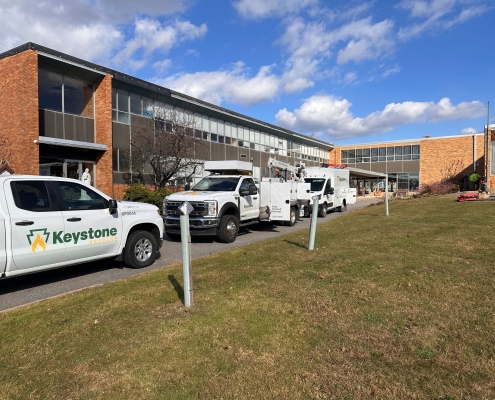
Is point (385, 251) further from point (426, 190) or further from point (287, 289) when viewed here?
point (426, 190)

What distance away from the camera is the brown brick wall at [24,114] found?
16844 millimetres

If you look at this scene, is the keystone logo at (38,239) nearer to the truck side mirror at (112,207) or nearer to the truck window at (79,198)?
the truck window at (79,198)

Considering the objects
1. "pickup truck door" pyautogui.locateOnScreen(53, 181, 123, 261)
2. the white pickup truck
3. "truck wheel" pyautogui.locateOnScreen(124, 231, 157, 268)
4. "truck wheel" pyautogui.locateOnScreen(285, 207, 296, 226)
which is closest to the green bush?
"truck wheel" pyautogui.locateOnScreen(285, 207, 296, 226)

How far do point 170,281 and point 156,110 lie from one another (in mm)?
20494

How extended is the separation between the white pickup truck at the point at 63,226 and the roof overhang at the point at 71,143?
1268 centimetres

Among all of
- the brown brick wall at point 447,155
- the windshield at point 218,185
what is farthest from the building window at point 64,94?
the brown brick wall at point 447,155

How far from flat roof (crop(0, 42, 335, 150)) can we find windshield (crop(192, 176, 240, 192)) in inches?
465

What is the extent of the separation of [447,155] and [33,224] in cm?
5165

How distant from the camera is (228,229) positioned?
10.8m

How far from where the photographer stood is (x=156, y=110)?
2441cm

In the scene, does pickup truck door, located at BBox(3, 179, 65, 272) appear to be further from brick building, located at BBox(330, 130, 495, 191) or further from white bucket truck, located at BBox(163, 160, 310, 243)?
brick building, located at BBox(330, 130, 495, 191)

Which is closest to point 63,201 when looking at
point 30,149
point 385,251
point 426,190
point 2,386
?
point 2,386

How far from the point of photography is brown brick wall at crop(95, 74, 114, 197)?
68.1 feet

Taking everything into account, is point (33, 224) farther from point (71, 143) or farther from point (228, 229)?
point (71, 143)
